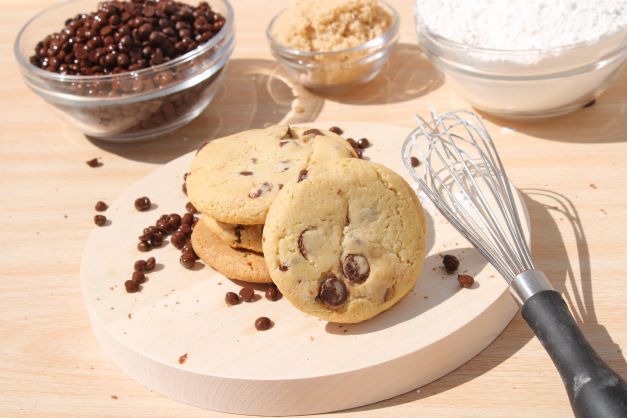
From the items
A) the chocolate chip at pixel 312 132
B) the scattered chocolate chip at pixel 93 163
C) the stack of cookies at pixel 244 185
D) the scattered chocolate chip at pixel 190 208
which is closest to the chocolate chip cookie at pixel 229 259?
the stack of cookies at pixel 244 185

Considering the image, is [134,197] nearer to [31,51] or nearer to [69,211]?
[69,211]

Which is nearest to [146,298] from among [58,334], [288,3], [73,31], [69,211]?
[58,334]

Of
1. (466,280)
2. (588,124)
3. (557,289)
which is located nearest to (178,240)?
(466,280)

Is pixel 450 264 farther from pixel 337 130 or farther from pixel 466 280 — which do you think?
pixel 337 130

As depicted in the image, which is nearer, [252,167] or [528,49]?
[252,167]

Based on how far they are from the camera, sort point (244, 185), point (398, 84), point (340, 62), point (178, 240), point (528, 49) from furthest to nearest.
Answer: point (398, 84) < point (340, 62) < point (528, 49) < point (178, 240) < point (244, 185)

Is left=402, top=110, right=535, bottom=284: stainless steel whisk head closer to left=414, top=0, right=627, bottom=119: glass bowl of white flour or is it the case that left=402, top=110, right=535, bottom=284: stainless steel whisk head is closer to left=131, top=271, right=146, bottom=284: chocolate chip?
left=414, top=0, right=627, bottom=119: glass bowl of white flour
